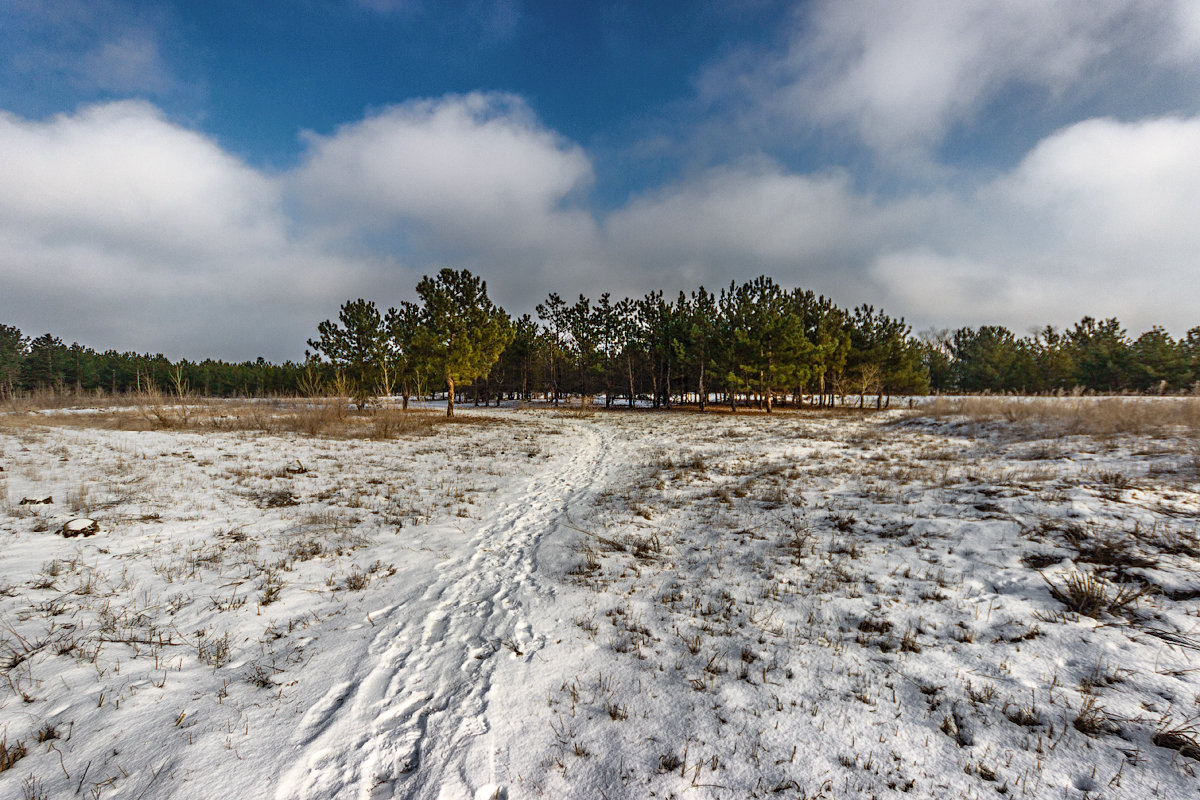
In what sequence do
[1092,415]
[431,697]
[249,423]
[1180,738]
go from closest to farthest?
1. [1180,738]
2. [431,697]
3. [1092,415]
4. [249,423]

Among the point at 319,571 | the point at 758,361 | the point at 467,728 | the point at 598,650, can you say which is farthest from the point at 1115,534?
the point at 758,361

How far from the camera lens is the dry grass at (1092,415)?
436 inches

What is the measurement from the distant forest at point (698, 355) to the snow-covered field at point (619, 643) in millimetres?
18917

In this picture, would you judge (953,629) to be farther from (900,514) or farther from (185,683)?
(185,683)

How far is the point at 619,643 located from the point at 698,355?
3651cm

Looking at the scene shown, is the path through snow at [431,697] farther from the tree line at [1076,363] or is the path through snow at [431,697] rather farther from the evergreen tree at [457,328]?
the tree line at [1076,363]

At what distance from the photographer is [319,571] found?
5.57 metres

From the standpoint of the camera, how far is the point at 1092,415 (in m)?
13.3

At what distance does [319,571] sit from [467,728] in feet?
12.6

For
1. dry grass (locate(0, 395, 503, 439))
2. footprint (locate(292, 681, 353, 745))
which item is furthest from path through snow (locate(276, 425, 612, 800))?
dry grass (locate(0, 395, 503, 439))

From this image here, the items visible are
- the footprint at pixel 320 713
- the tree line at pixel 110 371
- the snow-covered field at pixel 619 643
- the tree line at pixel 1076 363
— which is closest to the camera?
the snow-covered field at pixel 619 643

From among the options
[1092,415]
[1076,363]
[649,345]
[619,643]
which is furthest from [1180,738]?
[1076,363]

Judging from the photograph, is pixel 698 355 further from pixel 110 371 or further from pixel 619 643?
pixel 110 371

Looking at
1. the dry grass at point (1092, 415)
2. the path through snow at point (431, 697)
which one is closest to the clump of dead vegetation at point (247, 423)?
the path through snow at point (431, 697)
